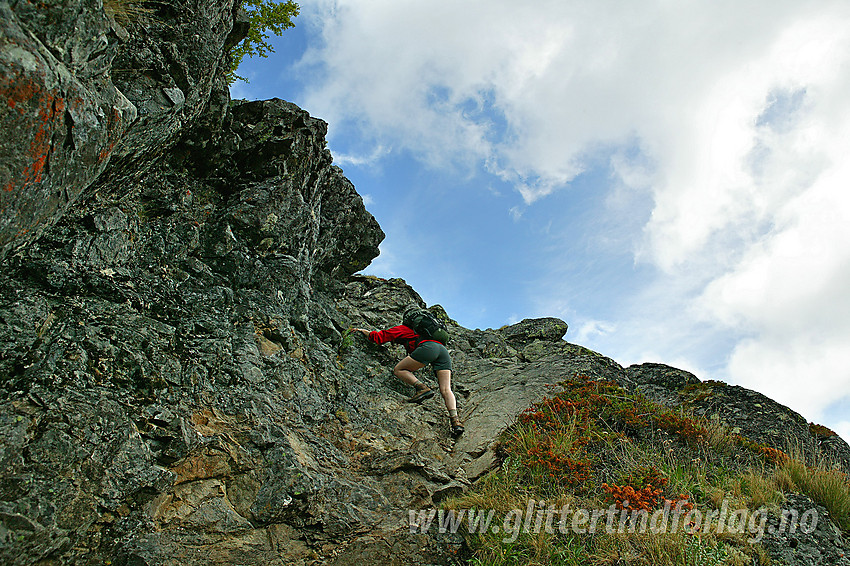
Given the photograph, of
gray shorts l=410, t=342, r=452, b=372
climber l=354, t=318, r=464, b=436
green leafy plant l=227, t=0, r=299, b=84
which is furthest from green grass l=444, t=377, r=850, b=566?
green leafy plant l=227, t=0, r=299, b=84

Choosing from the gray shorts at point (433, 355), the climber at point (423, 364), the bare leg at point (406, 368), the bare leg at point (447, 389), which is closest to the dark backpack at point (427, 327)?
the climber at point (423, 364)

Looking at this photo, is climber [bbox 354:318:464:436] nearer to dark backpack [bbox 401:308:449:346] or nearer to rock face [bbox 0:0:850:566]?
dark backpack [bbox 401:308:449:346]

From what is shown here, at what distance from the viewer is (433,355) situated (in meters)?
10.4

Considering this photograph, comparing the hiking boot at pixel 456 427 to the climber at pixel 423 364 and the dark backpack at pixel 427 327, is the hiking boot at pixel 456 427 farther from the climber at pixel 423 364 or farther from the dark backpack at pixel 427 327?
the dark backpack at pixel 427 327

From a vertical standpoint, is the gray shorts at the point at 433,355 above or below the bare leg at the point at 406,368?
above

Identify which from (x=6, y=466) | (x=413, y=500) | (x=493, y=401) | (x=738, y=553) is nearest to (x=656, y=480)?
(x=738, y=553)

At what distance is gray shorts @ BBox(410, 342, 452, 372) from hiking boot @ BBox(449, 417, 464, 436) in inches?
51.3

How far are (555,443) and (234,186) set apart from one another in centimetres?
804

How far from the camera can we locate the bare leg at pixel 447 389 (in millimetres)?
9641

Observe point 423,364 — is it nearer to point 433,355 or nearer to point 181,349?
point 433,355

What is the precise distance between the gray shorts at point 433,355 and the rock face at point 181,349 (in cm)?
91

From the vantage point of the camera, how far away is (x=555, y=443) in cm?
772

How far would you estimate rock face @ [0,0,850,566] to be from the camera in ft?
13.9

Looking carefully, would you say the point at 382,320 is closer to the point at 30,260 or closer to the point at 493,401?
the point at 493,401
